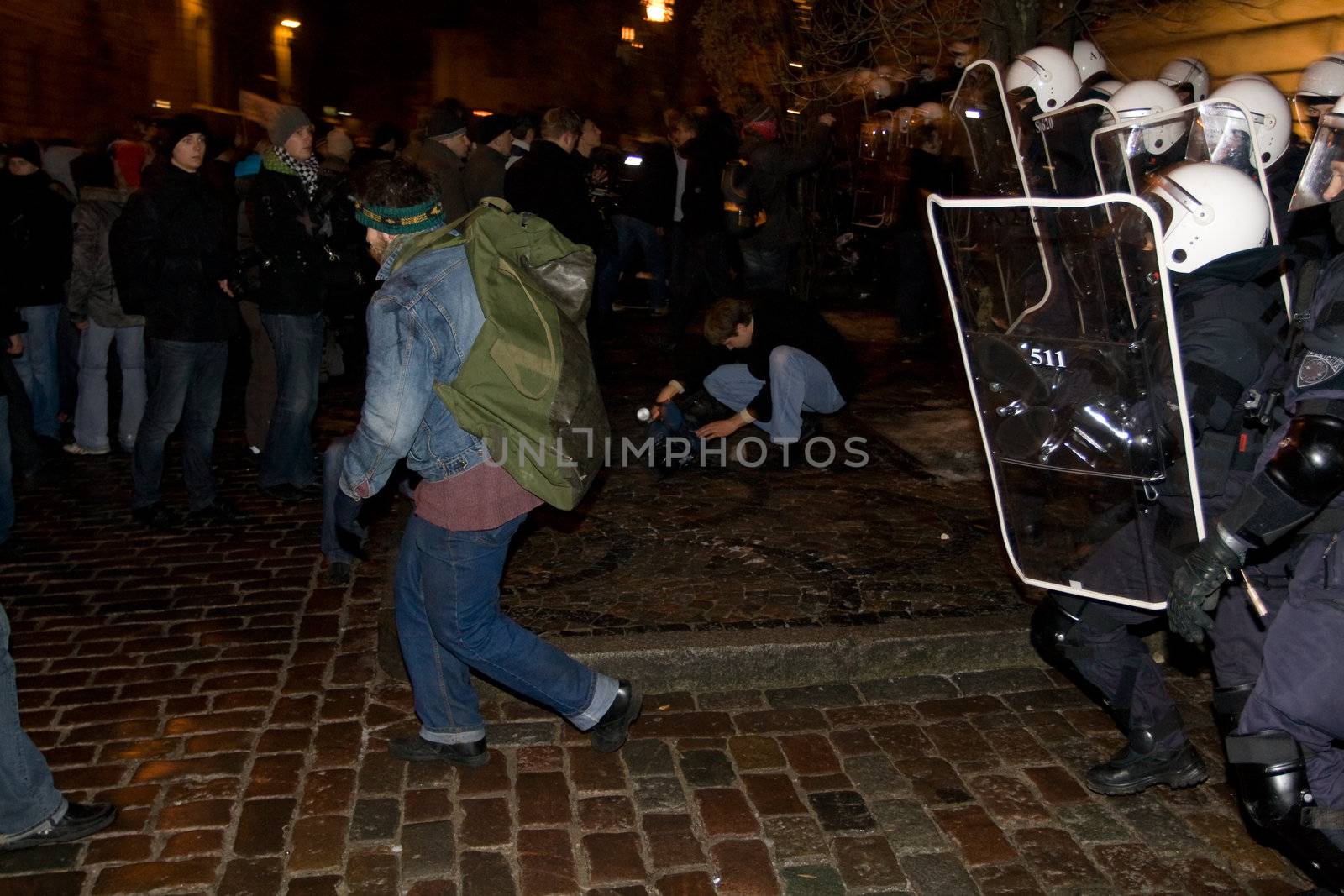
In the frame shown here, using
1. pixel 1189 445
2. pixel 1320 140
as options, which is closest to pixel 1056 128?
pixel 1320 140

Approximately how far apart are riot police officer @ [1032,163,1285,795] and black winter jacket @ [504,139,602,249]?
506cm

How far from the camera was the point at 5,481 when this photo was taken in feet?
18.9

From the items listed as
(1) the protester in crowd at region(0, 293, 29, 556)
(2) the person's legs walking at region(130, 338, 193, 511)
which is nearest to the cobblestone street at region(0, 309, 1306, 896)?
(1) the protester in crowd at region(0, 293, 29, 556)

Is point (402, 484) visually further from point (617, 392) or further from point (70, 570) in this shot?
point (617, 392)

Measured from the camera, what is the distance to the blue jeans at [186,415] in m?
6.21

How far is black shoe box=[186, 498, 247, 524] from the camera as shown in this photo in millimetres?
6441

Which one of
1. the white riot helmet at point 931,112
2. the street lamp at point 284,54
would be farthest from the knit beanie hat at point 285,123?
the street lamp at point 284,54

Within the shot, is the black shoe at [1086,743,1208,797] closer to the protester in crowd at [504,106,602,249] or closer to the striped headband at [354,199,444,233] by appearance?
the striped headband at [354,199,444,233]

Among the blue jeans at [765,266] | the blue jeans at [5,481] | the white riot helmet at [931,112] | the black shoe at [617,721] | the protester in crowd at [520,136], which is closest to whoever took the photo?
the black shoe at [617,721]

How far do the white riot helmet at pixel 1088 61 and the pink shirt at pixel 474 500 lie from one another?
5453 mm

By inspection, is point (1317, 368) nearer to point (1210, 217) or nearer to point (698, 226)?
point (1210, 217)

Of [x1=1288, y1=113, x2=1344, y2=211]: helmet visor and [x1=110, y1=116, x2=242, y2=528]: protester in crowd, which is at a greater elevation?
[x1=1288, y1=113, x2=1344, y2=211]: helmet visor

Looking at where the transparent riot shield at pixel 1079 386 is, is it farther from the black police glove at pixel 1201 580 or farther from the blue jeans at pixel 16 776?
the blue jeans at pixel 16 776

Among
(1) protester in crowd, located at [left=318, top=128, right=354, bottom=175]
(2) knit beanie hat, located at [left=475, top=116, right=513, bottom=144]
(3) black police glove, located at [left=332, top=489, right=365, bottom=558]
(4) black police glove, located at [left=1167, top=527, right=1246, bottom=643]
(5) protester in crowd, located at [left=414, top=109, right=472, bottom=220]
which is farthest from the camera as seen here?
(2) knit beanie hat, located at [left=475, top=116, right=513, bottom=144]
